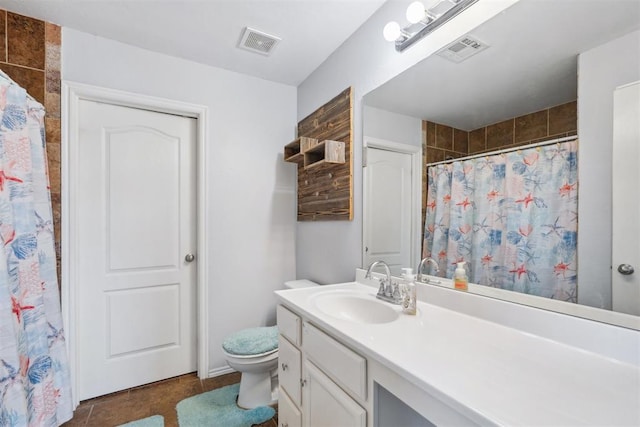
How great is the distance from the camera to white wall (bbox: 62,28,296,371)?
206 centimetres

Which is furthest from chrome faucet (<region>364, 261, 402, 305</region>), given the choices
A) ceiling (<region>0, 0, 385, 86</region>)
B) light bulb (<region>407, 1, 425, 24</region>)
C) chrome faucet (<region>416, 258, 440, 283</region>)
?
ceiling (<region>0, 0, 385, 86</region>)

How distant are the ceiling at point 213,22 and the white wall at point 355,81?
4.1 inches

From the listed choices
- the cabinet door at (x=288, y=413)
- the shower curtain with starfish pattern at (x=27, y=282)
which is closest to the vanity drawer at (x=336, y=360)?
the cabinet door at (x=288, y=413)

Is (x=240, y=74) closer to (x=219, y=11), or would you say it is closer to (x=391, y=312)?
(x=219, y=11)

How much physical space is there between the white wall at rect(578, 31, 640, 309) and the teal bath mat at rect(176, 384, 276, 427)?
Answer: 1694 millimetres

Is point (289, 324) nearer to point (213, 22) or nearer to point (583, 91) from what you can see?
point (583, 91)

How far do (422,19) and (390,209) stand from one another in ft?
2.83

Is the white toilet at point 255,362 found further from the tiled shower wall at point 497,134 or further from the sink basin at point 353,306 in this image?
the tiled shower wall at point 497,134

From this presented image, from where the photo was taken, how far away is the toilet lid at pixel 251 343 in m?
1.70

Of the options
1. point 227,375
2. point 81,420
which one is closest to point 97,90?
point 81,420

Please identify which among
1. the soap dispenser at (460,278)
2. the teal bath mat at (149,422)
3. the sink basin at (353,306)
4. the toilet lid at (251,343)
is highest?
the soap dispenser at (460,278)

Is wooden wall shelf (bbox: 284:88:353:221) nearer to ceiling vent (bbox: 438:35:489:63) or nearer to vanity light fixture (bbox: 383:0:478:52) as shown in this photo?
vanity light fixture (bbox: 383:0:478:52)

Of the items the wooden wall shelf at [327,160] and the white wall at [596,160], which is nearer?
the white wall at [596,160]

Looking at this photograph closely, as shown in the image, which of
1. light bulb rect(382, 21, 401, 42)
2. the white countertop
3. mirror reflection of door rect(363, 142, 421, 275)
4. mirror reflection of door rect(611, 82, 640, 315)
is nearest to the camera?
the white countertop
